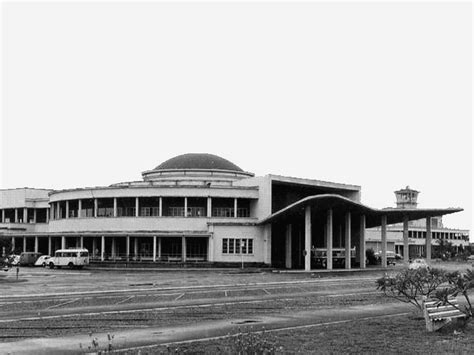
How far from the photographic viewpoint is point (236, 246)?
69812 mm

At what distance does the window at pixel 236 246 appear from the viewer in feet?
228

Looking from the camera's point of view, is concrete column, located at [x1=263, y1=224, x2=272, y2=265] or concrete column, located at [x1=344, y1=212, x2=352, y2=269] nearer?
concrete column, located at [x1=263, y1=224, x2=272, y2=265]

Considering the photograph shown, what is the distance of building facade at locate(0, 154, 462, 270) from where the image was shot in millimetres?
69812

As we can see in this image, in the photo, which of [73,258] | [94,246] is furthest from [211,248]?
[94,246]

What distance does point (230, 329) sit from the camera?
16.7 m

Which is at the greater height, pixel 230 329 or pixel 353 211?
pixel 353 211

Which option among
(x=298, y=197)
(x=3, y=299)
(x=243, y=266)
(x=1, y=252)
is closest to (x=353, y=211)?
(x=298, y=197)

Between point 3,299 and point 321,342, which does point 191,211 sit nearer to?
point 3,299

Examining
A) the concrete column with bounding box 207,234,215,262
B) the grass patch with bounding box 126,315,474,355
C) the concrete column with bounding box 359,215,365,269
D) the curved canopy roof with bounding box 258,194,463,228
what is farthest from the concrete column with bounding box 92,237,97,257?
the grass patch with bounding box 126,315,474,355

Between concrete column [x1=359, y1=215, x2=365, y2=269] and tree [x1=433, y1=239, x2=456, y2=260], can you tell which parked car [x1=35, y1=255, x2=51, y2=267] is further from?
tree [x1=433, y1=239, x2=456, y2=260]

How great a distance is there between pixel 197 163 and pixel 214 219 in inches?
619

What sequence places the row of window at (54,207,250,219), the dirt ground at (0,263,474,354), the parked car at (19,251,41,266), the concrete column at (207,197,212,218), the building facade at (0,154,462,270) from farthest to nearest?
the parked car at (19,251,41,266)
the row of window at (54,207,250,219)
the concrete column at (207,197,212,218)
the building facade at (0,154,462,270)
the dirt ground at (0,263,474,354)

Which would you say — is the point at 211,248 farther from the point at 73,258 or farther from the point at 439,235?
the point at 439,235

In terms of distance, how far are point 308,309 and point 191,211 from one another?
52.1 metres
